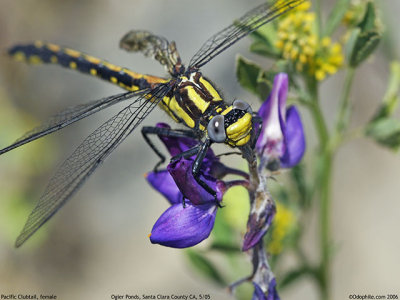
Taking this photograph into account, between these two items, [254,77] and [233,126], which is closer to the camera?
[233,126]

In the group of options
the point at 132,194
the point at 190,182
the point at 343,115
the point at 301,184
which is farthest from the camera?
the point at 132,194

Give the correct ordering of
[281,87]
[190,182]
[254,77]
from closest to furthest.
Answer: [190,182] < [281,87] < [254,77]

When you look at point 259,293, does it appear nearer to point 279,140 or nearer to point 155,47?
point 279,140

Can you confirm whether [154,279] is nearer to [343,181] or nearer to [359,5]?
[343,181]

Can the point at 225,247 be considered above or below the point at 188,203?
below

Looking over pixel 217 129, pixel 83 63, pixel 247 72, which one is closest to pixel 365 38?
pixel 247 72

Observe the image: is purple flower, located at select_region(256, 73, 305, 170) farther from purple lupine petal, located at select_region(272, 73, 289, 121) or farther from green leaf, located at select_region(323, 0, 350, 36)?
green leaf, located at select_region(323, 0, 350, 36)
